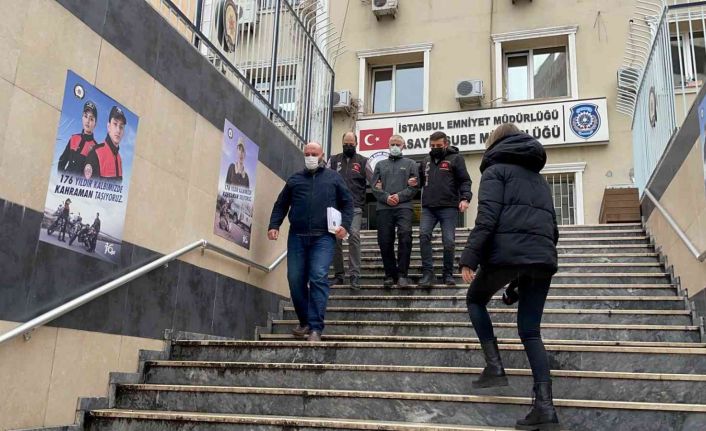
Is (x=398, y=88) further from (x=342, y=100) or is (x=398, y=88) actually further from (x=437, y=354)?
(x=437, y=354)

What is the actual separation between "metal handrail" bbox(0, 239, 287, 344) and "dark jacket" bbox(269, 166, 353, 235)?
2.11ft

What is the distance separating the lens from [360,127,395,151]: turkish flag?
1276 cm

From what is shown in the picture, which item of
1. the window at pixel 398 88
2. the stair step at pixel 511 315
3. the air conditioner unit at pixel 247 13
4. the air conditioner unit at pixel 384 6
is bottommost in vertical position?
the stair step at pixel 511 315

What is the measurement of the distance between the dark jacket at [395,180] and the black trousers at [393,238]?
0.08 meters

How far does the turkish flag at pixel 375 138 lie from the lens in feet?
41.9

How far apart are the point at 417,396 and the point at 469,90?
364 inches

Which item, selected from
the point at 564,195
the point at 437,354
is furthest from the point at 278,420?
the point at 564,195

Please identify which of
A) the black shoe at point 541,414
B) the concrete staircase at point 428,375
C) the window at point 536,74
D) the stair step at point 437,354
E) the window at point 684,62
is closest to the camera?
the black shoe at point 541,414

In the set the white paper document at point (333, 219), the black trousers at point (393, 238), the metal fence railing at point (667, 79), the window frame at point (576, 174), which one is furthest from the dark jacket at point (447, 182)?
the window frame at point (576, 174)

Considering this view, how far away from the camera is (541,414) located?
334cm

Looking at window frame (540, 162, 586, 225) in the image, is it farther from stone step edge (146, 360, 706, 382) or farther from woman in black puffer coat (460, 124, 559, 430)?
woman in black puffer coat (460, 124, 559, 430)

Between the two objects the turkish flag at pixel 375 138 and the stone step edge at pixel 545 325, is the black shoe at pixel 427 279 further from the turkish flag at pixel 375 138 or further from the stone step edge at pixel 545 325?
the turkish flag at pixel 375 138

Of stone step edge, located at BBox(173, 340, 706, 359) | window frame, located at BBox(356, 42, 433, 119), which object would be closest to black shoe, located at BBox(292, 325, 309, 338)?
stone step edge, located at BBox(173, 340, 706, 359)

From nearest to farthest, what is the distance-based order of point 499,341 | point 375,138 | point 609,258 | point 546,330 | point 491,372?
1. point 491,372
2. point 499,341
3. point 546,330
4. point 609,258
5. point 375,138
